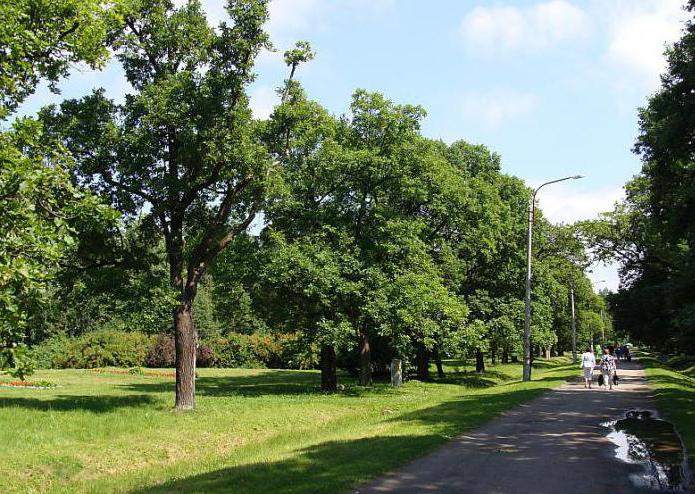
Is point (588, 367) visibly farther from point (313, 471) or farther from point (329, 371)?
point (313, 471)

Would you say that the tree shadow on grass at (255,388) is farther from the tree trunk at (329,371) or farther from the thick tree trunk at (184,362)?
the thick tree trunk at (184,362)

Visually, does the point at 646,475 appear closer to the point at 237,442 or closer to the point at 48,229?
the point at 48,229

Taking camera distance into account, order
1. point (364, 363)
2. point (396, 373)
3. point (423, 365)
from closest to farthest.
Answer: point (364, 363) → point (396, 373) → point (423, 365)

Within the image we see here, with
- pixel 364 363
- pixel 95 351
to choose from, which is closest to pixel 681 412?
pixel 364 363

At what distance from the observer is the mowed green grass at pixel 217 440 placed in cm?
922

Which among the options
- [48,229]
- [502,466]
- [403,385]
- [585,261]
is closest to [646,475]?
[502,466]

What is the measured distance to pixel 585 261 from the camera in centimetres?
4878

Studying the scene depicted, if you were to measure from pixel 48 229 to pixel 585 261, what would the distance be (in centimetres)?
4713

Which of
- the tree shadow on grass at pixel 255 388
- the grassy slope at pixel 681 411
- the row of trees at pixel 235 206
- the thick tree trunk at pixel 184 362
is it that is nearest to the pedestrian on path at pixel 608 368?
the grassy slope at pixel 681 411

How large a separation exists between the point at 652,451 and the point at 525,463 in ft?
8.50

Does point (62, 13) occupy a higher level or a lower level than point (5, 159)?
higher

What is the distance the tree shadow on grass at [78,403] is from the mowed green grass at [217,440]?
0.04 metres

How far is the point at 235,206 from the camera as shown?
2123 cm

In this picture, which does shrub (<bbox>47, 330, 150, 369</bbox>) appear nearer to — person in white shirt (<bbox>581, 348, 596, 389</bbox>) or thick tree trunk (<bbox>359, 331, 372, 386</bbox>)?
thick tree trunk (<bbox>359, 331, 372, 386</bbox>)
